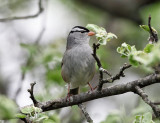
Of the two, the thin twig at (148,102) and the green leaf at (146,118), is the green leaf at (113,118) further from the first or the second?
the green leaf at (146,118)

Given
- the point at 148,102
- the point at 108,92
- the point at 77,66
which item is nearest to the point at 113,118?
the point at 108,92

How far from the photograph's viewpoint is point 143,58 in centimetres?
240

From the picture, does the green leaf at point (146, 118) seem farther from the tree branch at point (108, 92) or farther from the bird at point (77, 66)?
the bird at point (77, 66)

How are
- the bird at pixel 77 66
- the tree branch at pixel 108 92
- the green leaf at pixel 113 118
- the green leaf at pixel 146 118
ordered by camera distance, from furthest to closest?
the bird at pixel 77 66 → the green leaf at pixel 113 118 → the tree branch at pixel 108 92 → the green leaf at pixel 146 118

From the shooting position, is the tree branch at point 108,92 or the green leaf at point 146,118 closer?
the green leaf at point 146,118

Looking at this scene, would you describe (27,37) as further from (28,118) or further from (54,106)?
(28,118)

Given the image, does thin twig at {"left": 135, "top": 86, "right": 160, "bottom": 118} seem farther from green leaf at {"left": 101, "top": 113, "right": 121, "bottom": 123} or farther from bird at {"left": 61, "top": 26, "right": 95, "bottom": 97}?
bird at {"left": 61, "top": 26, "right": 95, "bottom": 97}

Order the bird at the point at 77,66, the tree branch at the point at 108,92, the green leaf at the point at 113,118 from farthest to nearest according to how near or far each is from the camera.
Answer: the bird at the point at 77,66 → the green leaf at the point at 113,118 → the tree branch at the point at 108,92

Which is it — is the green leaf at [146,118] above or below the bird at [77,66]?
above

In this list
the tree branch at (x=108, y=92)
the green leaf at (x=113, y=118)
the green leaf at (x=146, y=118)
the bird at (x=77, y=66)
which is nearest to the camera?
the green leaf at (x=146, y=118)

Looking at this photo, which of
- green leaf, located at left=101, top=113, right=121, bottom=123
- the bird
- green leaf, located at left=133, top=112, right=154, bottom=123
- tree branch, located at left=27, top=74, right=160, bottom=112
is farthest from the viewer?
the bird

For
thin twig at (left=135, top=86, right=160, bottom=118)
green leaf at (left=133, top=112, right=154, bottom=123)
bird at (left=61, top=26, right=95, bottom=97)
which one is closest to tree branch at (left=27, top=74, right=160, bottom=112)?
thin twig at (left=135, top=86, right=160, bottom=118)

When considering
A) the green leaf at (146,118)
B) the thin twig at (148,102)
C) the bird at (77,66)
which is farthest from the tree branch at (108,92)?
the bird at (77,66)

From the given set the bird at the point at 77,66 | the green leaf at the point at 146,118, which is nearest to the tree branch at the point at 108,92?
the green leaf at the point at 146,118
